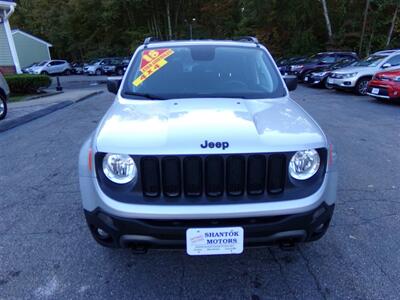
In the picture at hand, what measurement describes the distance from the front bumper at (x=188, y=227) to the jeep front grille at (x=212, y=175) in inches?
6.9

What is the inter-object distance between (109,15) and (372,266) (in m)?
45.3

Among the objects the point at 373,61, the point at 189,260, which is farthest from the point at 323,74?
the point at 189,260

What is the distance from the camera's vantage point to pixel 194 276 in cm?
289

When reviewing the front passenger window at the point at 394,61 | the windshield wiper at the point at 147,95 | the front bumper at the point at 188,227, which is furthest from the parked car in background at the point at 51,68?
the front bumper at the point at 188,227

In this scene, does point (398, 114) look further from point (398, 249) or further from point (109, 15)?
point (109, 15)

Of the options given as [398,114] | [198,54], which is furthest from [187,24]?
[198,54]

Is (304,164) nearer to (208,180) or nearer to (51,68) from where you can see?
(208,180)

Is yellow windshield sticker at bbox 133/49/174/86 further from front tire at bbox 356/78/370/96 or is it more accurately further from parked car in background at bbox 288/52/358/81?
parked car in background at bbox 288/52/358/81

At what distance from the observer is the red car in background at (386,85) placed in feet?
34.5

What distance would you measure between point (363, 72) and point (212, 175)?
508 inches

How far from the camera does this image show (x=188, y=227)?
2369 millimetres

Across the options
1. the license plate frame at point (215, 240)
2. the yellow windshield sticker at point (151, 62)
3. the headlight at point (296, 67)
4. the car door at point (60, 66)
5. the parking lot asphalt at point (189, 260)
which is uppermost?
the yellow windshield sticker at point (151, 62)

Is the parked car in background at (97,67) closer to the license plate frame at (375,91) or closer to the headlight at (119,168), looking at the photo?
the license plate frame at (375,91)

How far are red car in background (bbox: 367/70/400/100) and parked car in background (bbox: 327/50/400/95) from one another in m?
2.02
